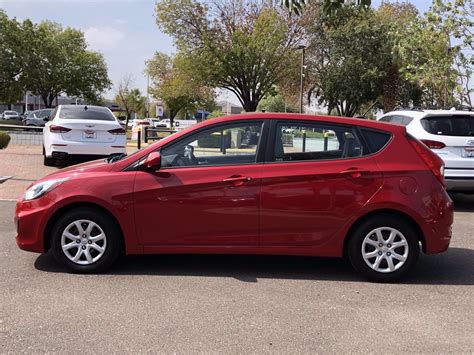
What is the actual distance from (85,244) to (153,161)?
109cm

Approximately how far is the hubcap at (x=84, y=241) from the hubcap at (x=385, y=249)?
2.63 metres

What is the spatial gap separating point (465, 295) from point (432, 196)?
3.24 ft

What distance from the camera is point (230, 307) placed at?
438 centimetres

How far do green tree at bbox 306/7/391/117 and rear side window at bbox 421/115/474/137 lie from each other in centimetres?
2832

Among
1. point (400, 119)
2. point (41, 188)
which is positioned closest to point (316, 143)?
point (41, 188)

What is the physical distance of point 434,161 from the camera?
520 cm

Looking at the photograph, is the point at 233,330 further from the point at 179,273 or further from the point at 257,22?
the point at 257,22

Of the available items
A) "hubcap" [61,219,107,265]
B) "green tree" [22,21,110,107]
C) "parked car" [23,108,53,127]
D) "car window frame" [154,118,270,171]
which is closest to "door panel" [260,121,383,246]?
"car window frame" [154,118,270,171]

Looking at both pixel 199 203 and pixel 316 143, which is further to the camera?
pixel 316 143

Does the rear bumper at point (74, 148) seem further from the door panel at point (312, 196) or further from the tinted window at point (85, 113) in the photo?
the door panel at point (312, 196)

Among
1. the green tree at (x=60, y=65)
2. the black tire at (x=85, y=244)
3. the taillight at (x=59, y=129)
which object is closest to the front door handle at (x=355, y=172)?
the black tire at (x=85, y=244)

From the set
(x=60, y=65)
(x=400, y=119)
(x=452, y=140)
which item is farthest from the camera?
(x=60, y=65)

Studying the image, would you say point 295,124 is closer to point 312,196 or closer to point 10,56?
point 312,196

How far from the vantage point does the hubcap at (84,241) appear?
5074 millimetres
